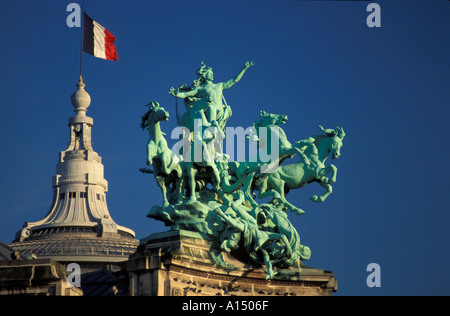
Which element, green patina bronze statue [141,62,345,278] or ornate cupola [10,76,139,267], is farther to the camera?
ornate cupola [10,76,139,267]

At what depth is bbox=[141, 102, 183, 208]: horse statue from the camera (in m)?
69.5

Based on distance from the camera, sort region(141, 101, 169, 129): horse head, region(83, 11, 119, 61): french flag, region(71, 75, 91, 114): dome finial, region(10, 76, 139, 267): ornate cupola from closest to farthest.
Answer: region(141, 101, 169, 129): horse head < region(83, 11, 119, 61): french flag < region(10, 76, 139, 267): ornate cupola < region(71, 75, 91, 114): dome finial

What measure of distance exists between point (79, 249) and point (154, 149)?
140 ft

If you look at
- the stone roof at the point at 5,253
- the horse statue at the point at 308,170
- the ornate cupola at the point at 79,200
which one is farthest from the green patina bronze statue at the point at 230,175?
the ornate cupola at the point at 79,200

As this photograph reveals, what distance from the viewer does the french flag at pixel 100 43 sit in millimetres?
82688

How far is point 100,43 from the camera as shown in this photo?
83.1 meters

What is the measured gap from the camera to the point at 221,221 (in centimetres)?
7088

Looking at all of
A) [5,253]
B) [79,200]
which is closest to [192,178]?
[5,253]

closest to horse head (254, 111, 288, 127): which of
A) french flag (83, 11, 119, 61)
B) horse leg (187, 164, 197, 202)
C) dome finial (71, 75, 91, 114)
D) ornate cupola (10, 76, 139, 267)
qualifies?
horse leg (187, 164, 197, 202)

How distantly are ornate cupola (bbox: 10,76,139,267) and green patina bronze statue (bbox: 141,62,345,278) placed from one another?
4258 cm

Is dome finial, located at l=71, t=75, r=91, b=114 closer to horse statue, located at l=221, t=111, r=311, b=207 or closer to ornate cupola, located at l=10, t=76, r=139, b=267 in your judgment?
ornate cupola, located at l=10, t=76, r=139, b=267

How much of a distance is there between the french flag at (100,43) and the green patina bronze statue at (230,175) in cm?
1022
